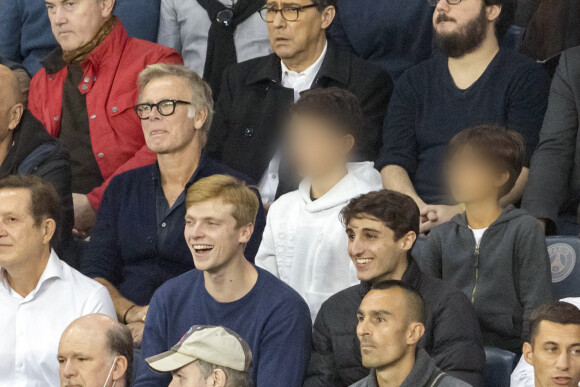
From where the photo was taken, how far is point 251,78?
205 inches

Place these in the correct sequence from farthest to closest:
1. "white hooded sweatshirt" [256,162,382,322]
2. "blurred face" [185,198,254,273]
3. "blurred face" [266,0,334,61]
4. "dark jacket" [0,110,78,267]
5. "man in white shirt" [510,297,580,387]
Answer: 1. "blurred face" [266,0,334,61]
2. "dark jacket" [0,110,78,267]
3. "white hooded sweatshirt" [256,162,382,322]
4. "blurred face" [185,198,254,273]
5. "man in white shirt" [510,297,580,387]

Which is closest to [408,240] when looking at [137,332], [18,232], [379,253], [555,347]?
[379,253]

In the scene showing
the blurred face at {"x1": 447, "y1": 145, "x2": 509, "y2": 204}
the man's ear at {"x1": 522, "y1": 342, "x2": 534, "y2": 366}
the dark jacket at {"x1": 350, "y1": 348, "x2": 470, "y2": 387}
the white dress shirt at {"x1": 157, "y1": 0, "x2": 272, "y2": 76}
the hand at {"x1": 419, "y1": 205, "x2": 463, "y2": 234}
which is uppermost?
the white dress shirt at {"x1": 157, "y1": 0, "x2": 272, "y2": 76}

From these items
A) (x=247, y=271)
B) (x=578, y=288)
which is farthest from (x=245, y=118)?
(x=578, y=288)

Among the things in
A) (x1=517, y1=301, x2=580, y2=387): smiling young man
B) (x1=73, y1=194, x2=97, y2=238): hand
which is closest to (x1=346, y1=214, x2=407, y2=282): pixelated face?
(x1=517, y1=301, x2=580, y2=387): smiling young man

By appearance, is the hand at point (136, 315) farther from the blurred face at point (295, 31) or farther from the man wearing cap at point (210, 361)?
the blurred face at point (295, 31)

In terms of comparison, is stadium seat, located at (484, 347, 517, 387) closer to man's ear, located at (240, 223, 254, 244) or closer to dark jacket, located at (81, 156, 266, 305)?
man's ear, located at (240, 223, 254, 244)

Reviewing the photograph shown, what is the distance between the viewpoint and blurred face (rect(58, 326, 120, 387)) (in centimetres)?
387

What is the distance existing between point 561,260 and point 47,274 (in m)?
1.84

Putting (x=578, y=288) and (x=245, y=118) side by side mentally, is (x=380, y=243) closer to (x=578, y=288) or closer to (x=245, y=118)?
(x=578, y=288)

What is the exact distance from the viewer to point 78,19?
209 inches

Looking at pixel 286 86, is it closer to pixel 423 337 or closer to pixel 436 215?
pixel 436 215

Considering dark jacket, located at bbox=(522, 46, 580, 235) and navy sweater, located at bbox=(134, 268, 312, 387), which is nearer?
navy sweater, located at bbox=(134, 268, 312, 387)

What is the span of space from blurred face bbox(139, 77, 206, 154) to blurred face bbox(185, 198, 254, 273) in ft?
1.99
